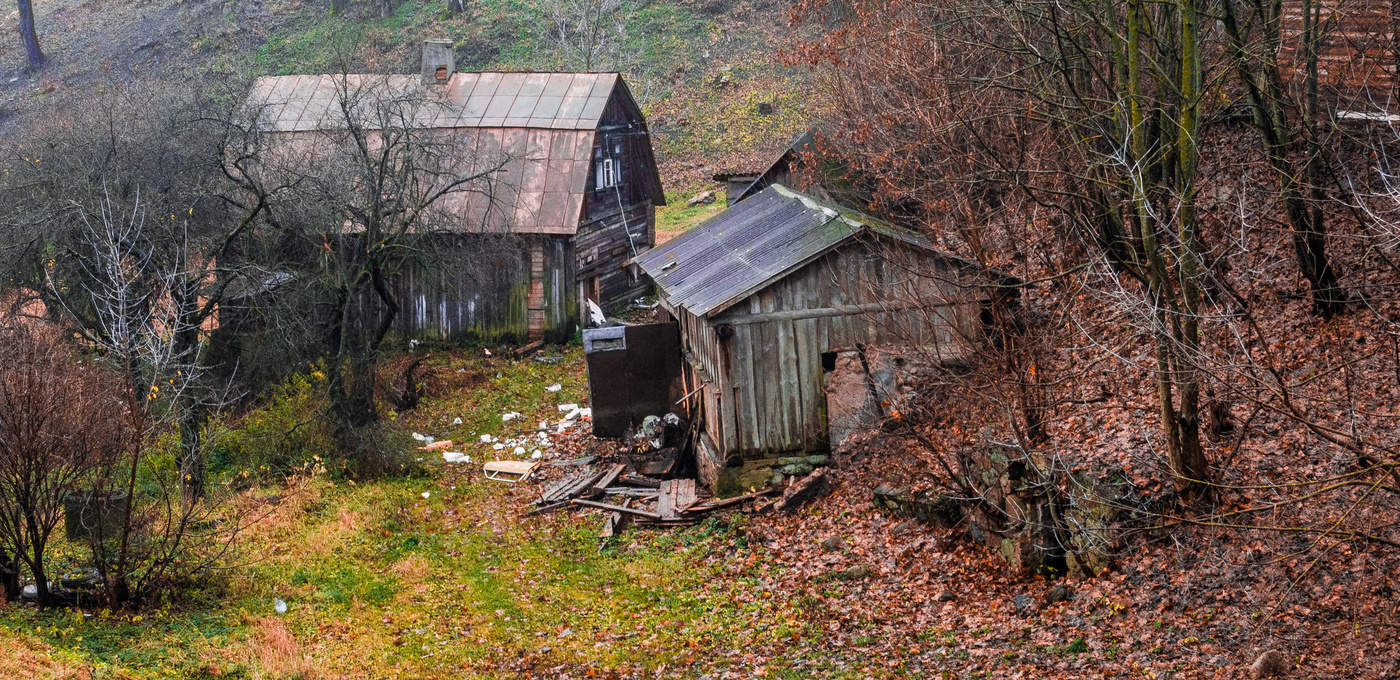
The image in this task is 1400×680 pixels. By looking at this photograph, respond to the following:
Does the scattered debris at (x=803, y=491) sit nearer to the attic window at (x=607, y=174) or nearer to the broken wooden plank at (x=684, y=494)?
the broken wooden plank at (x=684, y=494)

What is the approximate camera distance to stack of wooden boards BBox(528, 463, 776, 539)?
1495 cm

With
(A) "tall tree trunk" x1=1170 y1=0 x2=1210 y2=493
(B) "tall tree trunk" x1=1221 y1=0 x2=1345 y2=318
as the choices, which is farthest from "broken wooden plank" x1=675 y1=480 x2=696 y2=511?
(B) "tall tree trunk" x1=1221 y1=0 x2=1345 y2=318

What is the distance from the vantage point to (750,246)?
16.3m

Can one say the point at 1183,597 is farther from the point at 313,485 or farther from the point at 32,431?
the point at 313,485

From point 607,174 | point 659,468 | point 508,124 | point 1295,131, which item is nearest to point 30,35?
point 508,124

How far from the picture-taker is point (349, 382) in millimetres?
18422

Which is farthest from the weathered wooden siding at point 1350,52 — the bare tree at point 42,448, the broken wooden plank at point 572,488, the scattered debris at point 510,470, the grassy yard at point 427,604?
the bare tree at point 42,448

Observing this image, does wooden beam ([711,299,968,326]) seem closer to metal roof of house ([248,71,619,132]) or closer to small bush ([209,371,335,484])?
small bush ([209,371,335,484])

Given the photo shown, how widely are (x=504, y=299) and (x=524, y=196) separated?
2.50 m

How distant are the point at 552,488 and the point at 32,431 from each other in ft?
24.5

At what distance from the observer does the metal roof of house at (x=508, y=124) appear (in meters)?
24.3

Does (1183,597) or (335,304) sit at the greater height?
(335,304)

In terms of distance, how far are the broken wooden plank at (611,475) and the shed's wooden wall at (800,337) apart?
2.06 meters

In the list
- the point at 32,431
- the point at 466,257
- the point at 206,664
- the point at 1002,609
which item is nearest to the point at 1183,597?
the point at 1002,609
